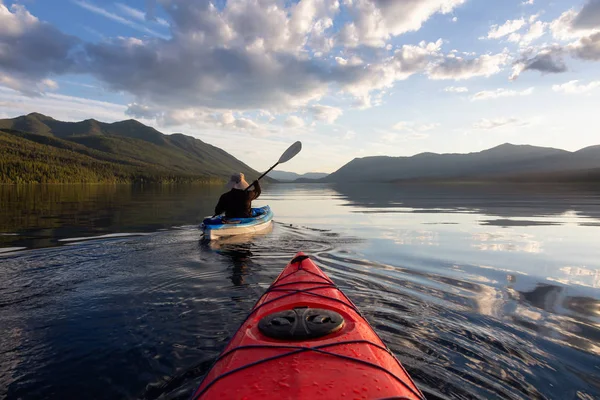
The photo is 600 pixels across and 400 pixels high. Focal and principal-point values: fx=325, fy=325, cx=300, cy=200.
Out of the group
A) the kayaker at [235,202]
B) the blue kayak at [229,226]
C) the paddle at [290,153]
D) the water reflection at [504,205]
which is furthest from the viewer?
the water reflection at [504,205]

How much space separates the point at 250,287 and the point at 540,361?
597cm

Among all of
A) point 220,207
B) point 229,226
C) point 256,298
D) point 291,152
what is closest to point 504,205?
point 291,152

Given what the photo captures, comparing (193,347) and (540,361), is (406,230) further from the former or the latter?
(193,347)

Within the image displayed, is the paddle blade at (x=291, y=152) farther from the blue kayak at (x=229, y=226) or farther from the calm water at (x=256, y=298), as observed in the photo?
the calm water at (x=256, y=298)

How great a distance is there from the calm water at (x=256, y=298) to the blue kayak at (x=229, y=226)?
28.5 inches

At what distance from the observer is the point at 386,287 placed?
26.9 ft

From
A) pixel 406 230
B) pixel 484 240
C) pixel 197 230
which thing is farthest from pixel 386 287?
pixel 197 230

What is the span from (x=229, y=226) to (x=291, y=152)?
20.6 ft

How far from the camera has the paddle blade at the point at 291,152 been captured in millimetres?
18052

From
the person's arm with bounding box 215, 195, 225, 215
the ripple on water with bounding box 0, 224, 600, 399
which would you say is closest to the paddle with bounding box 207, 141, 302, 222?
the person's arm with bounding box 215, 195, 225, 215

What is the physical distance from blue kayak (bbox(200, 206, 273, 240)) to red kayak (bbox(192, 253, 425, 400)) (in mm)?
9906

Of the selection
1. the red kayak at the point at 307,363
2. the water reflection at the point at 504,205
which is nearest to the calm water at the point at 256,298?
the red kayak at the point at 307,363

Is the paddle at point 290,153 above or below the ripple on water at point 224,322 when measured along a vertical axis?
above

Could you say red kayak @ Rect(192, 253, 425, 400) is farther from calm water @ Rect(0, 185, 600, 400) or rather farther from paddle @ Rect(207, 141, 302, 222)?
paddle @ Rect(207, 141, 302, 222)
